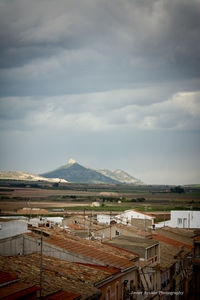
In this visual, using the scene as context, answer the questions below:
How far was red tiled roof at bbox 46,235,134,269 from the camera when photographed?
2370cm

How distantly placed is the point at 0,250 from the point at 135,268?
8.64m

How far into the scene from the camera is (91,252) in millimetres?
25125

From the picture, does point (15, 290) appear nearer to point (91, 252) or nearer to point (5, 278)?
point (5, 278)

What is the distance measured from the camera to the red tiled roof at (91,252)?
23703 mm

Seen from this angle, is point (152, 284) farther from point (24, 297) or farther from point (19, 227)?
point (24, 297)

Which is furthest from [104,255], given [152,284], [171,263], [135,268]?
[171,263]

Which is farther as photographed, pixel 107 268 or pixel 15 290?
pixel 107 268

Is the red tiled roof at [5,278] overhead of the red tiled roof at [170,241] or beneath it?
overhead

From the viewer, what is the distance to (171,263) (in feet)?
109

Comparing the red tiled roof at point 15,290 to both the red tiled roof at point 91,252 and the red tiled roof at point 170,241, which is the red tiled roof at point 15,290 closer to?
the red tiled roof at point 91,252

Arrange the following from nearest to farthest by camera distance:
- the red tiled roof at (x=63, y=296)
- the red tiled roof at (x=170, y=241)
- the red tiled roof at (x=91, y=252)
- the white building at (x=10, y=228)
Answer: the red tiled roof at (x=63, y=296) < the red tiled roof at (x=91, y=252) < the white building at (x=10, y=228) < the red tiled roof at (x=170, y=241)

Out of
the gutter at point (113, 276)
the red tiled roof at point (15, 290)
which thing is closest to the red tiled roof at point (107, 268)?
the gutter at point (113, 276)

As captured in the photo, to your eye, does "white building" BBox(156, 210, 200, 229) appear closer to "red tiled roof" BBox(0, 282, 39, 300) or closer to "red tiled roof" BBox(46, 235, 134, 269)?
"red tiled roof" BBox(46, 235, 134, 269)

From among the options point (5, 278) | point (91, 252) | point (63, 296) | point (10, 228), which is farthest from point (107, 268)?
point (5, 278)
